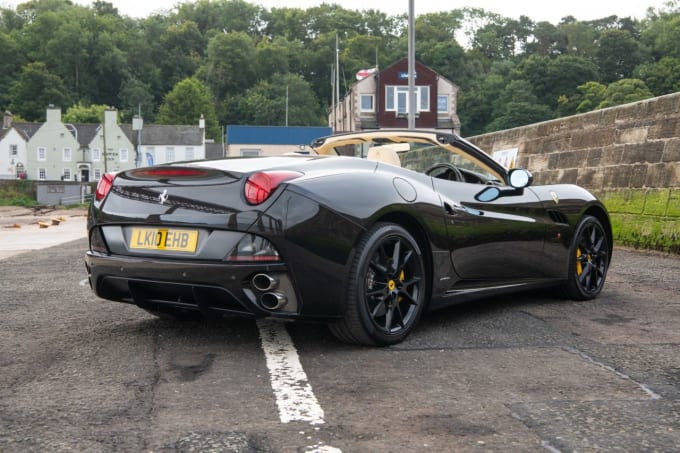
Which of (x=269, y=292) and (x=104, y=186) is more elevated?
(x=104, y=186)

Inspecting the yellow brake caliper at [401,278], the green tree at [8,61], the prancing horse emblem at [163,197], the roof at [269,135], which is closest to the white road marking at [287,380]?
the yellow brake caliper at [401,278]

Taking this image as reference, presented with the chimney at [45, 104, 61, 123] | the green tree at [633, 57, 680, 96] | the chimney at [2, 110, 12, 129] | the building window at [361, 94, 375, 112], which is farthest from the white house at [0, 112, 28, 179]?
the green tree at [633, 57, 680, 96]

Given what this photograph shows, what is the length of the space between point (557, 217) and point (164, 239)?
9.92 ft

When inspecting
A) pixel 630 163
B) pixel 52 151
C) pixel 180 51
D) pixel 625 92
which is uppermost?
pixel 180 51

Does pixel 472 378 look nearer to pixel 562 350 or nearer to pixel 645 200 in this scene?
pixel 562 350

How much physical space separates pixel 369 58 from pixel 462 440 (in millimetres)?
108619

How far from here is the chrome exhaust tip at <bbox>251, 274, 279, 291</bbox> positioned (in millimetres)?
3688

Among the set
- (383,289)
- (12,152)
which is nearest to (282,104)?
(12,152)

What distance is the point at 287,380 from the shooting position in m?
3.38

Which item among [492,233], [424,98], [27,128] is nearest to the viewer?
[492,233]

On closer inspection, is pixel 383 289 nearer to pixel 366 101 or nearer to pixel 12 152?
pixel 366 101

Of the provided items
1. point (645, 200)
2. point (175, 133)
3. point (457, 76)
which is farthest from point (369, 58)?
point (645, 200)

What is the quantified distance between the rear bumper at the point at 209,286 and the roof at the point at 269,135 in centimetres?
6398

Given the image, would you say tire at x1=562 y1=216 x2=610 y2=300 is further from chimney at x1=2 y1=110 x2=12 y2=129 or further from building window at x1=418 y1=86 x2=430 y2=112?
chimney at x1=2 y1=110 x2=12 y2=129
